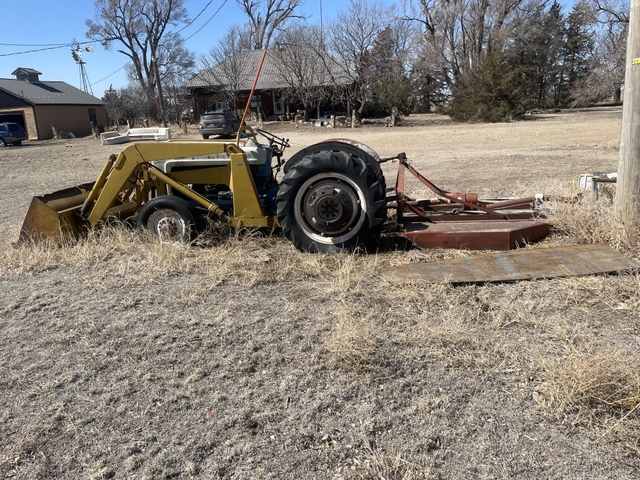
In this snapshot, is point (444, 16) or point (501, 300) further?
point (444, 16)

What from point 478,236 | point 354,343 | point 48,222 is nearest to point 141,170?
point 48,222

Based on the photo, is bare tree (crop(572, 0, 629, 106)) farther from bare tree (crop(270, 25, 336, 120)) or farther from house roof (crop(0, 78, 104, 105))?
house roof (crop(0, 78, 104, 105))

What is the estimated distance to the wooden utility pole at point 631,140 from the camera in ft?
16.6

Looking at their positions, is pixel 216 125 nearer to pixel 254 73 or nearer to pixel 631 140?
pixel 254 73

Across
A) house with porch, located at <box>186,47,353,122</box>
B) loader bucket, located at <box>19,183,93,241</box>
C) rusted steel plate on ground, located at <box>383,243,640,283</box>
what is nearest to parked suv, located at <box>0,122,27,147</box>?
house with porch, located at <box>186,47,353,122</box>

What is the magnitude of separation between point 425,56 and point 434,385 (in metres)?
46.4

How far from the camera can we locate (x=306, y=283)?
467cm

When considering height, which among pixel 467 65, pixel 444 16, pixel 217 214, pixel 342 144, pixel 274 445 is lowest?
pixel 274 445

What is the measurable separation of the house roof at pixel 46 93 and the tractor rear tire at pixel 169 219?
1694 inches

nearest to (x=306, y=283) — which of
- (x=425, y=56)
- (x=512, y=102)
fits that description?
(x=512, y=102)

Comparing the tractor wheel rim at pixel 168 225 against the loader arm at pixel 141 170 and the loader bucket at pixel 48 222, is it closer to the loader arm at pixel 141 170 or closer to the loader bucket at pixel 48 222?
the loader arm at pixel 141 170

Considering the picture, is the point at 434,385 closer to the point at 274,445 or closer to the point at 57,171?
the point at 274,445

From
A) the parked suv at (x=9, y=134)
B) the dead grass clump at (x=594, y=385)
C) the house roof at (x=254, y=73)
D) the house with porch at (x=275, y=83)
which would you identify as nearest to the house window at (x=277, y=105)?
the house with porch at (x=275, y=83)

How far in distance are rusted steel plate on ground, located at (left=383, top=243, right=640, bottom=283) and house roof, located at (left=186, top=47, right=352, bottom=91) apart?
35896mm
